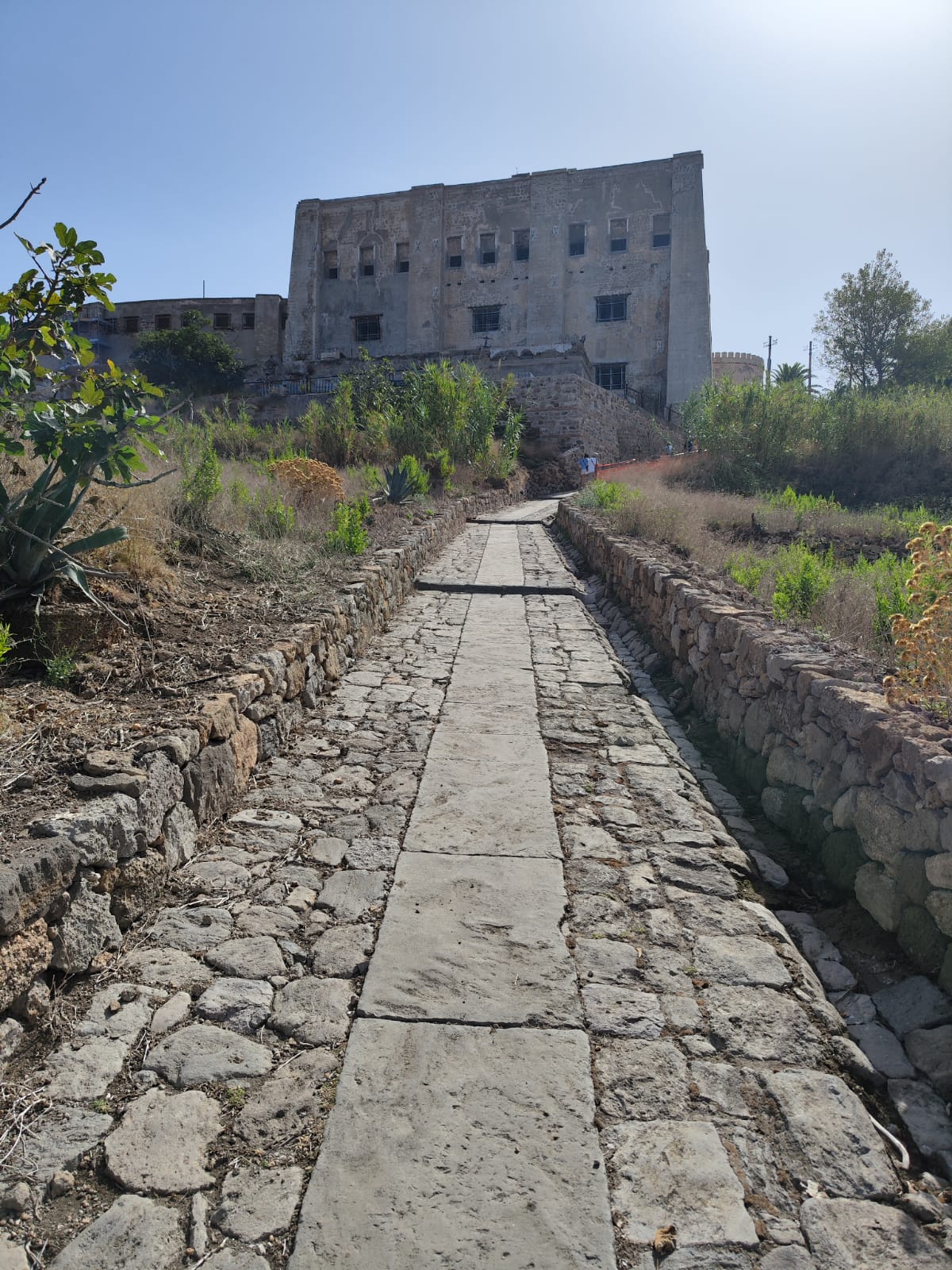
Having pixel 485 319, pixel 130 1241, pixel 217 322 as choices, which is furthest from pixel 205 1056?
pixel 217 322

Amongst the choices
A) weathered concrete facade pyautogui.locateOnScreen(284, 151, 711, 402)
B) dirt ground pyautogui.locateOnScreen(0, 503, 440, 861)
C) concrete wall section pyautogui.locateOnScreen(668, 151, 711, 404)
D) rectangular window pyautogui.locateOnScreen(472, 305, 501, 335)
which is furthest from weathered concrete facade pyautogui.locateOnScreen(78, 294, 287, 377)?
dirt ground pyautogui.locateOnScreen(0, 503, 440, 861)

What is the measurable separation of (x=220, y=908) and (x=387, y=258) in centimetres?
3920

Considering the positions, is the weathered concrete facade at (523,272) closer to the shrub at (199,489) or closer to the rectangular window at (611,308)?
the rectangular window at (611,308)

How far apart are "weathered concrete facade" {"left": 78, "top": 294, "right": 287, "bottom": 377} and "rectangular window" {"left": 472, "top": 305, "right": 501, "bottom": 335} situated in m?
9.84

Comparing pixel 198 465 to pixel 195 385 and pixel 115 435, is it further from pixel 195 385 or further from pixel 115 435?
pixel 195 385

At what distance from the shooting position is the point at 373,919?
2.92m

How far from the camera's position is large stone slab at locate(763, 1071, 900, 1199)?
191cm

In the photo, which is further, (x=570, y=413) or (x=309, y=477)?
(x=570, y=413)

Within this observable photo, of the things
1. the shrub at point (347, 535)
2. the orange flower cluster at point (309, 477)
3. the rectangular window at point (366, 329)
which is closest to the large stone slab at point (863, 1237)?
the shrub at point (347, 535)

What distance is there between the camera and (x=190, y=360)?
3478 cm

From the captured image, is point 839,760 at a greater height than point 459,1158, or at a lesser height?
greater

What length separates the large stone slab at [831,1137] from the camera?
1908 mm

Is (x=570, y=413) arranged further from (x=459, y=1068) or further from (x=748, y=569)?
(x=459, y=1068)

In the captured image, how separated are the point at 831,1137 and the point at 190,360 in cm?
3772
